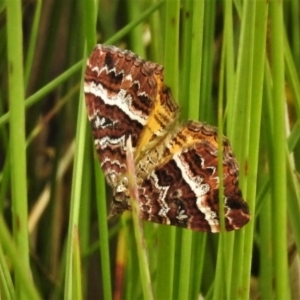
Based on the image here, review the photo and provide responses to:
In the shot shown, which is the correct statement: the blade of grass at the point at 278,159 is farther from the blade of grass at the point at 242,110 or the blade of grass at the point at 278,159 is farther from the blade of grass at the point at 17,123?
the blade of grass at the point at 17,123

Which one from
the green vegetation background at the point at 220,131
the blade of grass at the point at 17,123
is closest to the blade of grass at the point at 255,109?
the green vegetation background at the point at 220,131

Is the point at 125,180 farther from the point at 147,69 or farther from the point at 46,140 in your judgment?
the point at 46,140

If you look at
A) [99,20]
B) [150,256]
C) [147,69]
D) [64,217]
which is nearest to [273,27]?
[147,69]

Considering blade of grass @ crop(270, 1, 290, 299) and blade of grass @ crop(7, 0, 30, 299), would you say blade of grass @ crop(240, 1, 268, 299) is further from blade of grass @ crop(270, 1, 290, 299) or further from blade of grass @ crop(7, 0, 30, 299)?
blade of grass @ crop(7, 0, 30, 299)

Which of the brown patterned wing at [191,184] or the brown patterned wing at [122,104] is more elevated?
the brown patterned wing at [122,104]

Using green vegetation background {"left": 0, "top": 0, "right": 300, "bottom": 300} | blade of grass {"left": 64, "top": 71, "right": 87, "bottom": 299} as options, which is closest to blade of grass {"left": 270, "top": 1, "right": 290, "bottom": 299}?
green vegetation background {"left": 0, "top": 0, "right": 300, "bottom": 300}

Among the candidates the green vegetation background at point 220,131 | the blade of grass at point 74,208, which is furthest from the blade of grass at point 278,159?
the blade of grass at point 74,208

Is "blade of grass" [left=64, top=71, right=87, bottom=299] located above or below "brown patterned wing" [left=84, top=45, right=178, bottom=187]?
below
